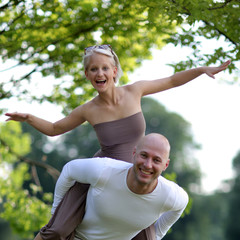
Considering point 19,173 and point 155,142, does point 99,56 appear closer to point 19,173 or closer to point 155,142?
point 155,142

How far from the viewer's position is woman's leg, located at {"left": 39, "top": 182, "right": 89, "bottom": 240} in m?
3.93

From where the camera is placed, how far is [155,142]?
360cm

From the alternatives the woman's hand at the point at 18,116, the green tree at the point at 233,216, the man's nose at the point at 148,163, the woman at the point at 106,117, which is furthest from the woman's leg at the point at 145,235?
the green tree at the point at 233,216

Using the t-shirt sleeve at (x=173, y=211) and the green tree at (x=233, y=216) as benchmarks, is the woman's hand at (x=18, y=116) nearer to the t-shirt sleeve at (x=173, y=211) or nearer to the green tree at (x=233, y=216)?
the t-shirt sleeve at (x=173, y=211)

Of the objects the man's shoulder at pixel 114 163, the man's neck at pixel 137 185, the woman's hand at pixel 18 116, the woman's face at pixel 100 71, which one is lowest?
the man's neck at pixel 137 185

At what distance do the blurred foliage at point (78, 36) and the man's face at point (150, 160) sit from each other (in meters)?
1.72

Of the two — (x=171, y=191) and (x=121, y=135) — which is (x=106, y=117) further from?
(x=171, y=191)

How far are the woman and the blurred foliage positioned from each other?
0.92 meters

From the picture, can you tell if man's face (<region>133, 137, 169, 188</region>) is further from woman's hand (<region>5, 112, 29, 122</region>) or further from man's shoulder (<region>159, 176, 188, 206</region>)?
woman's hand (<region>5, 112, 29, 122</region>)

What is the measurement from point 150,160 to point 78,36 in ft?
14.0

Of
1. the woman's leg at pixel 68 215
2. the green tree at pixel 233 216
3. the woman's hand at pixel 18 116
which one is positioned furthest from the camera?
the green tree at pixel 233 216

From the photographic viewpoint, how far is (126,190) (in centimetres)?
377

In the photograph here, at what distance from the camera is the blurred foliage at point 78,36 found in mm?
5199

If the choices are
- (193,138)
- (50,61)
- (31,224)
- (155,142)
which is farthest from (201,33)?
(193,138)
